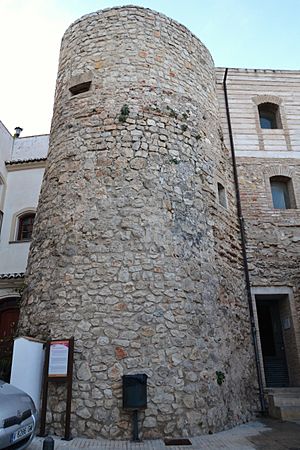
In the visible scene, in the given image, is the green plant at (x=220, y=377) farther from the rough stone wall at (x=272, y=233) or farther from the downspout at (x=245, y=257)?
the rough stone wall at (x=272, y=233)

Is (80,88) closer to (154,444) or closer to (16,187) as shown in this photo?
(16,187)

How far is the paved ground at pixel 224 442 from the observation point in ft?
15.3

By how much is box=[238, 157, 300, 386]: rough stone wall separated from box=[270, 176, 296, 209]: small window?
0.45ft

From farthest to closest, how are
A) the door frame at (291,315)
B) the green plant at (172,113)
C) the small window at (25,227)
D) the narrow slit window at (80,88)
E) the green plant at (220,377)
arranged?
1. the small window at (25,227)
2. the door frame at (291,315)
3. the narrow slit window at (80,88)
4. the green plant at (172,113)
5. the green plant at (220,377)

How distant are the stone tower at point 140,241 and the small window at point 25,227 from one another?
3.84 m

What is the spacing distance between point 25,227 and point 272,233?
22.3 ft

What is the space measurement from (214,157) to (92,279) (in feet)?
13.0

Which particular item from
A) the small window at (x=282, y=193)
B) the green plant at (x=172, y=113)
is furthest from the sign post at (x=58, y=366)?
the small window at (x=282, y=193)

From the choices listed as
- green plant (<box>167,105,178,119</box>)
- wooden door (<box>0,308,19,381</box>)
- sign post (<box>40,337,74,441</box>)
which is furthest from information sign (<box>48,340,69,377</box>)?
green plant (<box>167,105,178,119</box>)

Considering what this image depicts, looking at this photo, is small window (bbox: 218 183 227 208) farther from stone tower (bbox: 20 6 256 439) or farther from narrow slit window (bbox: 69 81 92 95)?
narrow slit window (bbox: 69 81 92 95)

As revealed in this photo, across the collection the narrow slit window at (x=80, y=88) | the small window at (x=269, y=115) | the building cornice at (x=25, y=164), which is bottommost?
the narrow slit window at (x=80, y=88)

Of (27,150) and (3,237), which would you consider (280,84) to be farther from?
(3,237)

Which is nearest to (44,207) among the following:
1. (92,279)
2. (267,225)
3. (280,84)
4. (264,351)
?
(92,279)

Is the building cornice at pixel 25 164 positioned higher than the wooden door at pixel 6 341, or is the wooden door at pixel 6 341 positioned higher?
the building cornice at pixel 25 164
